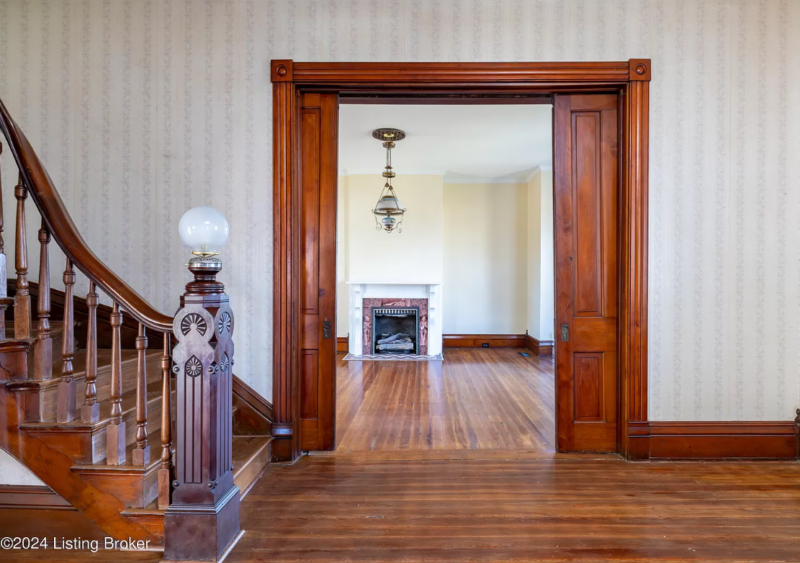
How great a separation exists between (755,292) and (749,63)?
1.52m

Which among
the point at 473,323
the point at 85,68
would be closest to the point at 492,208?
the point at 473,323

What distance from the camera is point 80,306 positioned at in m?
3.05

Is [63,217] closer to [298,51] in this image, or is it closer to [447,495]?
[298,51]

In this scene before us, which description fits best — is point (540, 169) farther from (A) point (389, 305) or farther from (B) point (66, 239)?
(B) point (66, 239)

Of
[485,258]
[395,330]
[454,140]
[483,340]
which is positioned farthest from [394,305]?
[454,140]

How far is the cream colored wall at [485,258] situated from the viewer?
855cm

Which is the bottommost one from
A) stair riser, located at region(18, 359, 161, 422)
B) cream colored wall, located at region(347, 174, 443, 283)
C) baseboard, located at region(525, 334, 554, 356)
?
baseboard, located at region(525, 334, 554, 356)

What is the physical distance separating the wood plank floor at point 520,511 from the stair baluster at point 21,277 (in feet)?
4.28

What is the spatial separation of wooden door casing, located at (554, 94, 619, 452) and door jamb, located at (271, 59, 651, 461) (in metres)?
0.10

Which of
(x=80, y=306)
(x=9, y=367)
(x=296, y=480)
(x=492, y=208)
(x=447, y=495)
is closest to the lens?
(x=9, y=367)

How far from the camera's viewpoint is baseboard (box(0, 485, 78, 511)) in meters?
2.10

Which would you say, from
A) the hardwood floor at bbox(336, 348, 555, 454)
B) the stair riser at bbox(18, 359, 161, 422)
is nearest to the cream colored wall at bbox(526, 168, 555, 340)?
the hardwood floor at bbox(336, 348, 555, 454)

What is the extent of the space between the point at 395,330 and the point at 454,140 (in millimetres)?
3443

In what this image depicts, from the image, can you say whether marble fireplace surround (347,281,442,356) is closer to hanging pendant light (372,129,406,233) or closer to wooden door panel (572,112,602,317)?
hanging pendant light (372,129,406,233)
